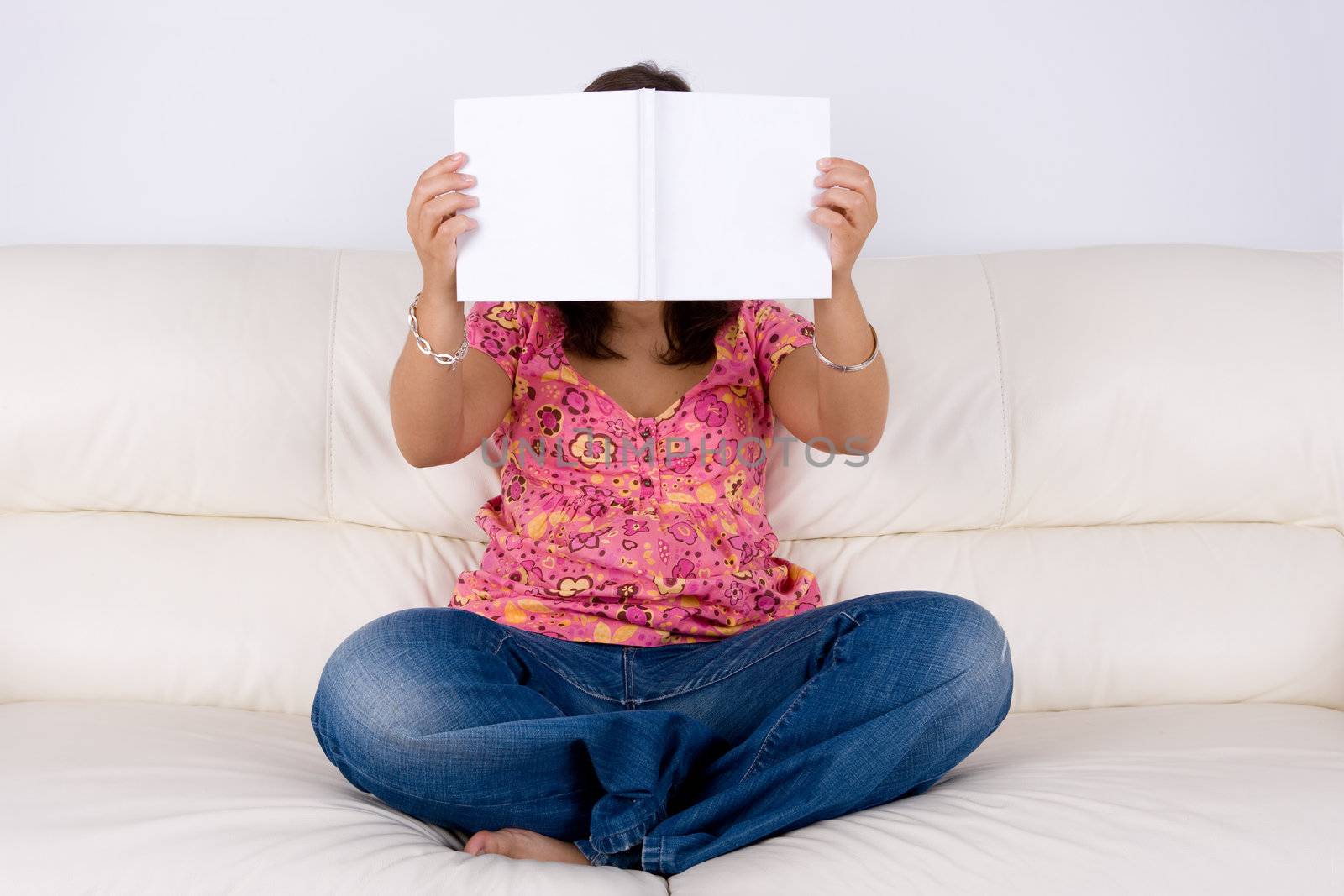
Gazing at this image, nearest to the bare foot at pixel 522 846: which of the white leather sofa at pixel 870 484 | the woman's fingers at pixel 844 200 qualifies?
the white leather sofa at pixel 870 484

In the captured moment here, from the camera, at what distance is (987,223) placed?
5.41 feet

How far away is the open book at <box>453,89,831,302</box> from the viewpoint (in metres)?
0.90

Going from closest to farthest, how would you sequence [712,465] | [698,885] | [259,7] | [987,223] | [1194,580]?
[698,885], [712,465], [1194,580], [259,7], [987,223]

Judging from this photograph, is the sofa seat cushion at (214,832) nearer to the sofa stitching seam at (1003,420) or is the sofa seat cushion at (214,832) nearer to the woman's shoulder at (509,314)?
the woman's shoulder at (509,314)

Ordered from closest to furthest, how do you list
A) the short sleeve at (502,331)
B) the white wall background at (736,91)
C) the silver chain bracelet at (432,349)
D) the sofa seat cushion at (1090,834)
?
the sofa seat cushion at (1090,834) → the silver chain bracelet at (432,349) → the short sleeve at (502,331) → the white wall background at (736,91)

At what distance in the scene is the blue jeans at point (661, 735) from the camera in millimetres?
845

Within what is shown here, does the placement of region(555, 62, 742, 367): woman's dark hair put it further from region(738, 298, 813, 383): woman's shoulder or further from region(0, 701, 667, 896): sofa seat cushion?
region(0, 701, 667, 896): sofa seat cushion

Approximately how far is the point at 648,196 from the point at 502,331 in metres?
0.33

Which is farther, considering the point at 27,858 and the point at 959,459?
the point at 959,459

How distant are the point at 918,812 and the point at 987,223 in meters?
1.06

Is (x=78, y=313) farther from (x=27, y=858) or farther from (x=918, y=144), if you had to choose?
(x=918, y=144)

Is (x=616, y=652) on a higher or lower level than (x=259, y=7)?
lower

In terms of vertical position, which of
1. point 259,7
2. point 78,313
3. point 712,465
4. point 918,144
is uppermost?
point 259,7

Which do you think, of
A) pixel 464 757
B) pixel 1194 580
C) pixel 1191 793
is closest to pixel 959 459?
pixel 1194 580
